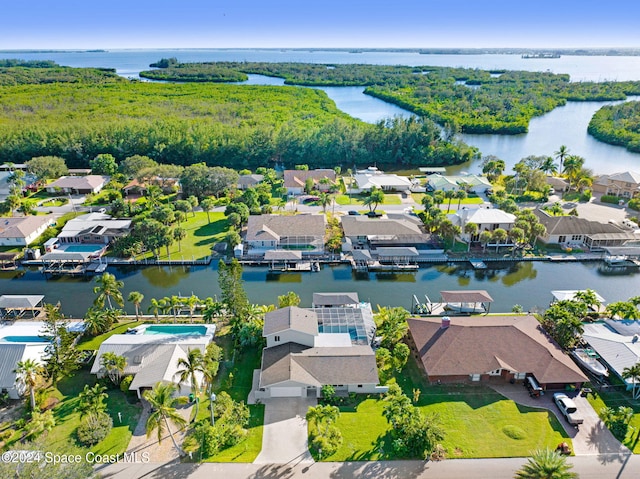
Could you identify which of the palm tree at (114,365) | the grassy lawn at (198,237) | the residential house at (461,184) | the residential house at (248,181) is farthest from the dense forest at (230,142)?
the palm tree at (114,365)

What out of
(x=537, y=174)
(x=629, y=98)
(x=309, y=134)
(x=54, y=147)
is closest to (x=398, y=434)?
(x=537, y=174)

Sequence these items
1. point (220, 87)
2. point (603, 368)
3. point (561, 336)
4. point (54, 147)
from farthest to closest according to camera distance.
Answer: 1. point (220, 87)
2. point (54, 147)
3. point (561, 336)
4. point (603, 368)

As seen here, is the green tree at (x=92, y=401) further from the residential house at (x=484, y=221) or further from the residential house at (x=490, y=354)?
the residential house at (x=484, y=221)

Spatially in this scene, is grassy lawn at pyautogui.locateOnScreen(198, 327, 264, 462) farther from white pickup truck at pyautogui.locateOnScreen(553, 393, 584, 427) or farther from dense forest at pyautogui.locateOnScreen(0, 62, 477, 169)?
dense forest at pyautogui.locateOnScreen(0, 62, 477, 169)

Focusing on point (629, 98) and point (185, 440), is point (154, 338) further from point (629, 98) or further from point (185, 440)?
point (629, 98)

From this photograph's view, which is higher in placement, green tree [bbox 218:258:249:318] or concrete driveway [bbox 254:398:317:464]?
green tree [bbox 218:258:249:318]

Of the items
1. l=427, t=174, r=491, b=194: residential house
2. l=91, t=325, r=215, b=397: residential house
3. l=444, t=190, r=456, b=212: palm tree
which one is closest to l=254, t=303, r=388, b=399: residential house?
l=91, t=325, r=215, b=397: residential house

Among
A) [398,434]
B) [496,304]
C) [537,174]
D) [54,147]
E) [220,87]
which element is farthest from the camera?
[220,87]
